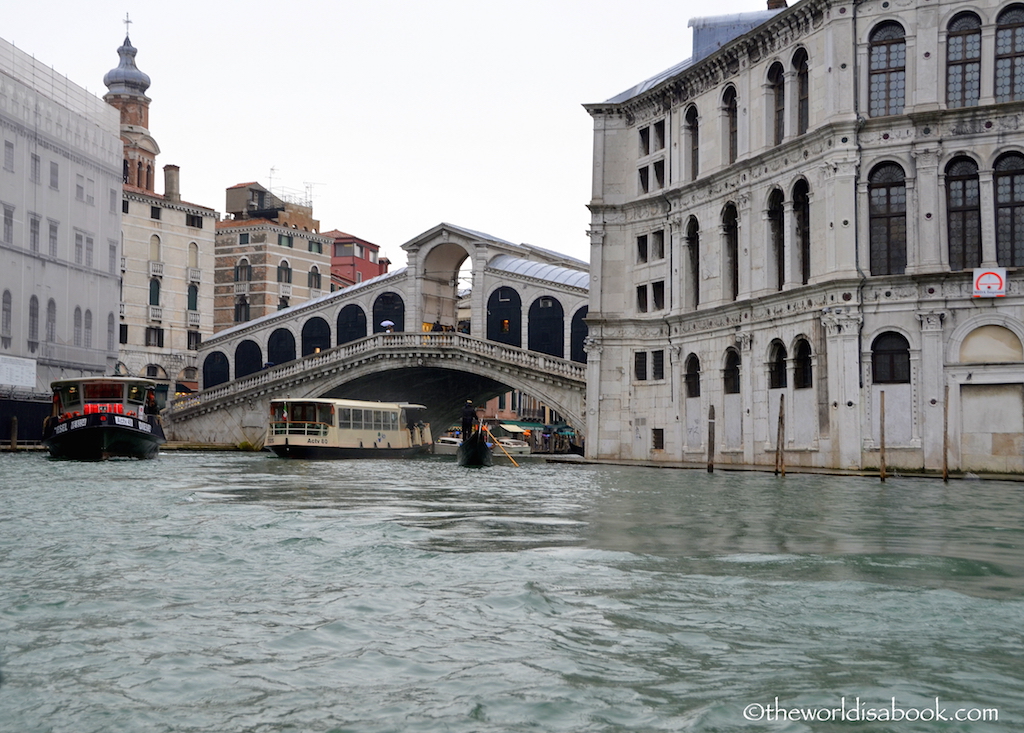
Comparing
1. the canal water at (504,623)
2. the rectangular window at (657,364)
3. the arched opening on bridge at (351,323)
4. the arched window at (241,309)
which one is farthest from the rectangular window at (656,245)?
the arched window at (241,309)

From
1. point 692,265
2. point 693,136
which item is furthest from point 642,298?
point 693,136

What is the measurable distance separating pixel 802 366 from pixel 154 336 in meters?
39.0

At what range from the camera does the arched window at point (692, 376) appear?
106 ft

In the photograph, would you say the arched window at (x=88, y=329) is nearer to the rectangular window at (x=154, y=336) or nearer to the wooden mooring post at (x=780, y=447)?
the rectangular window at (x=154, y=336)

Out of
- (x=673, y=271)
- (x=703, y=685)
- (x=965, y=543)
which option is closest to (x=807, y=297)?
(x=673, y=271)

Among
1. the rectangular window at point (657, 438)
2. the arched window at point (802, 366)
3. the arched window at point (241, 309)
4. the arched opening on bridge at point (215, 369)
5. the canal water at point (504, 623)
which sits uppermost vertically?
the arched window at point (241, 309)

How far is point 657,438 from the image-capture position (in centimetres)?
3356

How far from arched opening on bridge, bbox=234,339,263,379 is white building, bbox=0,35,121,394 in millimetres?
8613

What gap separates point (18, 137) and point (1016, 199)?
2995cm

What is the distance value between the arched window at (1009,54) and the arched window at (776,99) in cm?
532

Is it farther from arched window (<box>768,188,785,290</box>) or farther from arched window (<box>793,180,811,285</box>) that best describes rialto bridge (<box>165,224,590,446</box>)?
arched window (<box>793,180,811,285</box>)

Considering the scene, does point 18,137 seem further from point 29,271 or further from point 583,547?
point 583,547

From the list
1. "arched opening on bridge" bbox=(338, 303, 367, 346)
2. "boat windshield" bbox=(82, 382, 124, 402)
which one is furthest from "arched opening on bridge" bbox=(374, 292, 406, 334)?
"boat windshield" bbox=(82, 382, 124, 402)

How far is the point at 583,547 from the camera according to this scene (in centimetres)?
982
